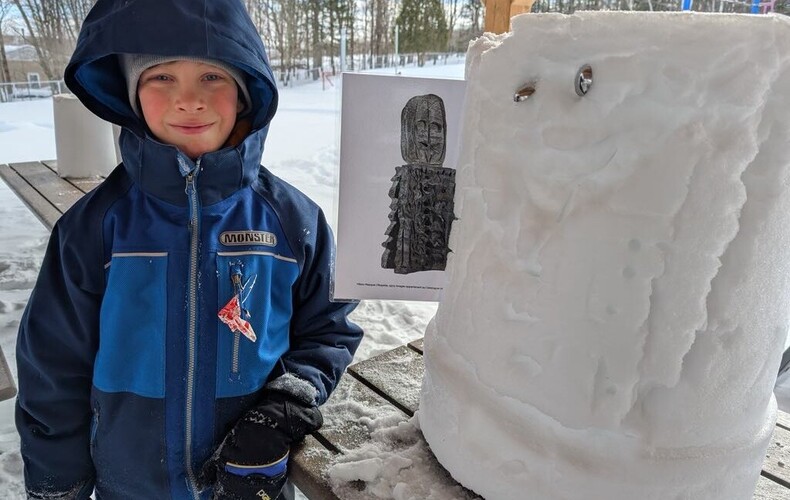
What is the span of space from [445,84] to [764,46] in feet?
1.57

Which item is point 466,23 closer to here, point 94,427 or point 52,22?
point 52,22

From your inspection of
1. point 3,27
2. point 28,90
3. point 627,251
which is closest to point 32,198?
point 627,251

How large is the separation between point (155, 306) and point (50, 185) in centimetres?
326

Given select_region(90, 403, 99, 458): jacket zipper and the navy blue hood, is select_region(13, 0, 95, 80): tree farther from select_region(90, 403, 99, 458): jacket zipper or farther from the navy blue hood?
select_region(90, 403, 99, 458): jacket zipper

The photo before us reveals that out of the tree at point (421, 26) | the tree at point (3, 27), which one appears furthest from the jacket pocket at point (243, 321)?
the tree at point (3, 27)

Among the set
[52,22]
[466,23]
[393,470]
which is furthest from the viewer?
[52,22]

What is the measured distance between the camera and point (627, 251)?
0.68 metres

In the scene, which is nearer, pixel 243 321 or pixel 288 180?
pixel 243 321

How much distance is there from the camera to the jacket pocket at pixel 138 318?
1.12 m

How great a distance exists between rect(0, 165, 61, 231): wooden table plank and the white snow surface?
0.52m

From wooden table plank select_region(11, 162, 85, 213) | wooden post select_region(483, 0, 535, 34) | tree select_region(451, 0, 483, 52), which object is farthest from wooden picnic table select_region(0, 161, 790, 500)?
tree select_region(451, 0, 483, 52)

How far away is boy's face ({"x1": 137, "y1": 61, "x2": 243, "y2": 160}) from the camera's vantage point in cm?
115

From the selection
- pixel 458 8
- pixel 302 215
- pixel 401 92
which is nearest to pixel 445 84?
pixel 401 92

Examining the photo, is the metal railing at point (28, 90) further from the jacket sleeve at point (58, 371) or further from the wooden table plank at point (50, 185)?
the jacket sleeve at point (58, 371)
